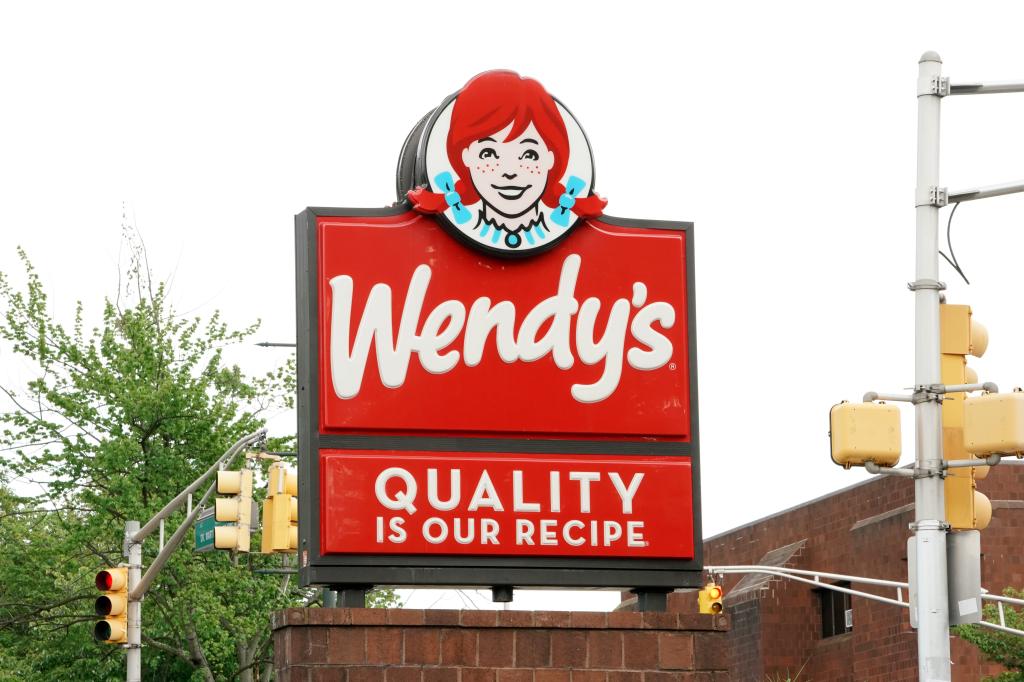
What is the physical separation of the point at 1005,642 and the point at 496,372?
22.0 m

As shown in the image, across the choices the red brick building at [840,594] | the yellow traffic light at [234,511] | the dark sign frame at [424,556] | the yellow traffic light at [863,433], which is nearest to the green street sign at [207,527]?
the yellow traffic light at [234,511]

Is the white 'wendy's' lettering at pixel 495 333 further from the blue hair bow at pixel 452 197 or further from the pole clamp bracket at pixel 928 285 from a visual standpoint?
the pole clamp bracket at pixel 928 285

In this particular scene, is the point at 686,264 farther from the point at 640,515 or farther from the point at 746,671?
the point at 746,671

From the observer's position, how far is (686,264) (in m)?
13.2

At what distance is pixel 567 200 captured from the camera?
512 inches

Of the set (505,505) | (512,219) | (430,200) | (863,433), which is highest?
(430,200)

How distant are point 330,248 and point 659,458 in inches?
112

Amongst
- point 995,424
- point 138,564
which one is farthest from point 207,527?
point 995,424

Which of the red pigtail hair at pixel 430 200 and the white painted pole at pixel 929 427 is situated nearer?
the red pigtail hair at pixel 430 200

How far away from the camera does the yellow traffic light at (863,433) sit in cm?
1300

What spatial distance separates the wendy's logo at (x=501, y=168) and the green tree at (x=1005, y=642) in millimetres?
A: 20568

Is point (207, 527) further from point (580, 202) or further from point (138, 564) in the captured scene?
point (580, 202)

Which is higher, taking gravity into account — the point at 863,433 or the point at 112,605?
the point at 863,433

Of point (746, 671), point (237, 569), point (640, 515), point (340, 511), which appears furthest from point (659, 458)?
point (746, 671)
